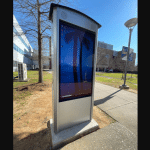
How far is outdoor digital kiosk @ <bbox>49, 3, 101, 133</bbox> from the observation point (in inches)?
62.1

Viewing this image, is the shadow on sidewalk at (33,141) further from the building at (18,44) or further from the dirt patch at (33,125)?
the building at (18,44)

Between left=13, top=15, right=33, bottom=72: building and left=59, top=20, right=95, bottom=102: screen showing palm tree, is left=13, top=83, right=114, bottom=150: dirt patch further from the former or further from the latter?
left=13, top=15, right=33, bottom=72: building

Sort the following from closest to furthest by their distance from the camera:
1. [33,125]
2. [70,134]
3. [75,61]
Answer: [70,134] < [75,61] < [33,125]

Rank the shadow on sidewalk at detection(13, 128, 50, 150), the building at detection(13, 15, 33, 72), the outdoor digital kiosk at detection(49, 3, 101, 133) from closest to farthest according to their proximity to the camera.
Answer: the outdoor digital kiosk at detection(49, 3, 101, 133), the shadow on sidewalk at detection(13, 128, 50, 150), the building at detection(13, 15, 33, 72)

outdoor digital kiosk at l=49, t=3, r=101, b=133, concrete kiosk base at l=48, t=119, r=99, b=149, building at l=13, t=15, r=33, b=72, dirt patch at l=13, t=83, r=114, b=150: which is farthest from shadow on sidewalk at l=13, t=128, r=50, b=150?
building at l=13, t=15, r=33, b=72

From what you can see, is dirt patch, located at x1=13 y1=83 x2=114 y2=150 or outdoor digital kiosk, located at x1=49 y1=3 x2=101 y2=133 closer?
outdoor digital kiosk, located at x1=49 y1=3 x2=101 y2=133

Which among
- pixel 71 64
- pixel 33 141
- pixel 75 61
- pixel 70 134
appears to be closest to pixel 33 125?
pixel 33 141


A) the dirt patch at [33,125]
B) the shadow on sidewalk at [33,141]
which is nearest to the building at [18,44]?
the dirt patch at [33,125]

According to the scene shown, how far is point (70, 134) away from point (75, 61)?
178 cm

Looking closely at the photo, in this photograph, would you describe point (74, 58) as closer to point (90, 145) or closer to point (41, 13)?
point (90, 145)

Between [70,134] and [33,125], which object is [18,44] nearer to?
[33,125]

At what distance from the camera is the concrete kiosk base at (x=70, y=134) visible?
5.29 ft

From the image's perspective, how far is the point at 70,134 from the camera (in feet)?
5.75
